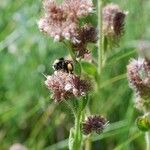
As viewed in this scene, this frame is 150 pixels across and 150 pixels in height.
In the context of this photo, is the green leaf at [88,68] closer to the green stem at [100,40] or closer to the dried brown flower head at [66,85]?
the green stem at [100,40]

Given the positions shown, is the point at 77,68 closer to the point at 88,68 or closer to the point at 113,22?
the point at 88,68

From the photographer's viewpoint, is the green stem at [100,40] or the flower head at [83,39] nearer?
the flower head at [83,39]

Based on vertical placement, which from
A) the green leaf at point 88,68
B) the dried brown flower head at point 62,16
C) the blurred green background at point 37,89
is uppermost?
the blurred green background at point 37,89

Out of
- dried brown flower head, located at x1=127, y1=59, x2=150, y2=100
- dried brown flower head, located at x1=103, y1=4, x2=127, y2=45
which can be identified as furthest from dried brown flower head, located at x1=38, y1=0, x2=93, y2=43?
dried brown flower head, located at x1=103, y1=4, x2=127, y2=45

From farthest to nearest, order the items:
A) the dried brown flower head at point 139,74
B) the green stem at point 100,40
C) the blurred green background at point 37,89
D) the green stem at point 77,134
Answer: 1. the blurred green background at point 37,89
2. the green stem at point 100,40
3. the dried brown flower head at point 139,74
4. the green stem at point 77,134

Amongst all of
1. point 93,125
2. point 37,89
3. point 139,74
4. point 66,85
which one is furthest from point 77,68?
point 37,89

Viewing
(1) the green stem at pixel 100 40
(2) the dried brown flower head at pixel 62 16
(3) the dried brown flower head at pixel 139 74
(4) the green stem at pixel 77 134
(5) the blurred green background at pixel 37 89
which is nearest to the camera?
(2) the dried brown flower head at pixel 62 16

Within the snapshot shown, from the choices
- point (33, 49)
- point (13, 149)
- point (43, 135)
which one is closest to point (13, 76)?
point (33, 49)

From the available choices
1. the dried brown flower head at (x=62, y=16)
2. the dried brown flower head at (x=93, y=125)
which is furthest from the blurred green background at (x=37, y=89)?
the dried brown flower head at (x=62, y=16)
